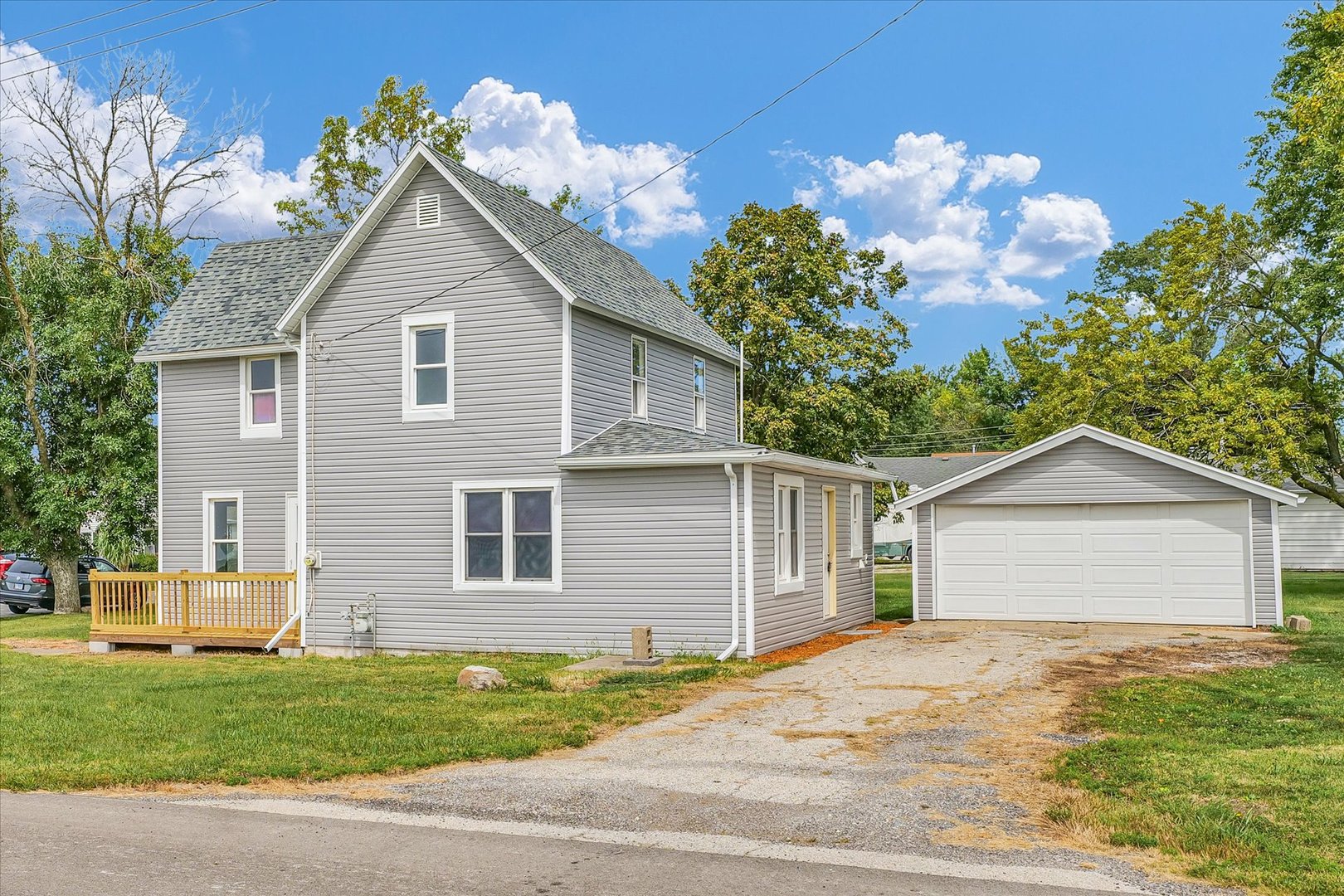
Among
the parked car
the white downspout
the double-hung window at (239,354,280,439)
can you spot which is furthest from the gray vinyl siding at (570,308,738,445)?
the parked car

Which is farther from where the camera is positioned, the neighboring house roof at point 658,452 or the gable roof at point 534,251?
the gable roof at point 534,251

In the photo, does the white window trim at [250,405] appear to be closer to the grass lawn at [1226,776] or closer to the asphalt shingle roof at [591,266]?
the asphalt shingle roof at [591,266]

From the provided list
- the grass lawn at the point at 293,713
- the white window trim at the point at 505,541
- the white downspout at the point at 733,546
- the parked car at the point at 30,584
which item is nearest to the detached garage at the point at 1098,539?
the white downspout at the point at 733,546

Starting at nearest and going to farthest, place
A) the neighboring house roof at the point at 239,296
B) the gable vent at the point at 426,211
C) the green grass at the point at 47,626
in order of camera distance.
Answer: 1. the gable vent at the point at 426,211
2. the neighboring house roof at the point at 239,296
3. the green grass at the point at 47,626

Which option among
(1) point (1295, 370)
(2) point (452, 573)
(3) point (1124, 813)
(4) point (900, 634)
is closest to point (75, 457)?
(2) point (452, 573)

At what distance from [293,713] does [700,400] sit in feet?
→ 40.3

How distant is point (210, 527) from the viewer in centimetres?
2144

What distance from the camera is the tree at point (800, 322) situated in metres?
30.7

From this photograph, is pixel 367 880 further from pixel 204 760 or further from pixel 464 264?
pixel 464 264

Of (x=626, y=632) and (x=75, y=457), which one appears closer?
(x=626, y=632)

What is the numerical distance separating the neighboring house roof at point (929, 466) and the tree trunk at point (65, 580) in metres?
35.2

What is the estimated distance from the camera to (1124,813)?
7551 millimetres

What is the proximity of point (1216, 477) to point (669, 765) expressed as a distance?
1539cm

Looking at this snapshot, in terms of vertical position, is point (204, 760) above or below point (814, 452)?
below
